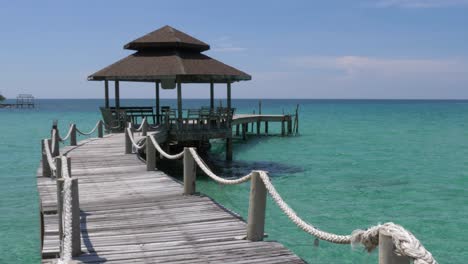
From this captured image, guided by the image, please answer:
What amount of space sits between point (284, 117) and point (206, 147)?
55.6ft

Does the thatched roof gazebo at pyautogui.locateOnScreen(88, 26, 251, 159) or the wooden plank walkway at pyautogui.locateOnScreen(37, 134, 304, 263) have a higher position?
the thatched roof gazebo at pyautogui.locateOnScreen(88, 26, 251, 159)

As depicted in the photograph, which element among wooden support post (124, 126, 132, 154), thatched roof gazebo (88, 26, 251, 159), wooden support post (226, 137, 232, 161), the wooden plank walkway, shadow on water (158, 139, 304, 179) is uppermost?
thatched roof gazebo (88, 26, 251, 159)

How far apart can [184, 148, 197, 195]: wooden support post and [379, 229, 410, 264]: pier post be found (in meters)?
5.52

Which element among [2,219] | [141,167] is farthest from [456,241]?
[2,219]

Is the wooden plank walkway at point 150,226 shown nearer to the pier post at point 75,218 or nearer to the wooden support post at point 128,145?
the pier post at point 75,218

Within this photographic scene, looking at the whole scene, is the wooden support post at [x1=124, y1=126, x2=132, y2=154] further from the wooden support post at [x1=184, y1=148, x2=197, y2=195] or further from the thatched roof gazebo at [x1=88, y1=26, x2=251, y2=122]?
the wooden support post at [x1=184, y1=148, x2=197, y2=195]

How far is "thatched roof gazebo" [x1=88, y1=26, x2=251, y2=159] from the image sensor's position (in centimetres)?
1828

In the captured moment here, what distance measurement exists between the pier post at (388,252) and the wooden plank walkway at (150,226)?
2.24 m

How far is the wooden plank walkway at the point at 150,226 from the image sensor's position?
523 cm

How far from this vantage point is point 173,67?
717 inches

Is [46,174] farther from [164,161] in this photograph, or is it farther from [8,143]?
[8,143]

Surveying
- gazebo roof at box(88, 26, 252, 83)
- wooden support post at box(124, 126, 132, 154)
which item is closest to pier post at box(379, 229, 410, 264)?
wooden support post at box(124, 126, 132, 154)

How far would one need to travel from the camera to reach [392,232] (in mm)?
2846

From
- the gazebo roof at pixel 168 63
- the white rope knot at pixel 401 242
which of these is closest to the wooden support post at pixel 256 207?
the white rope knot at pixel 401 242
